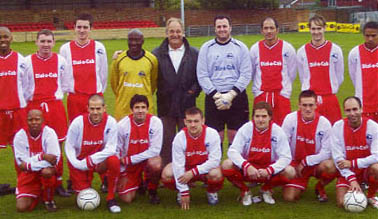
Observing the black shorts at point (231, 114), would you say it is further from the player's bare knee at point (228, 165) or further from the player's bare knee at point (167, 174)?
the player's bare knee at point (167, 174)

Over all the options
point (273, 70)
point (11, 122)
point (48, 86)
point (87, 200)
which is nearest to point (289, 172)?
point (273, 70)

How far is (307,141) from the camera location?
5770mm

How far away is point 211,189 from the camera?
5.56 meters

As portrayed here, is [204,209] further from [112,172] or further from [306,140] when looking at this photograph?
[306,140]

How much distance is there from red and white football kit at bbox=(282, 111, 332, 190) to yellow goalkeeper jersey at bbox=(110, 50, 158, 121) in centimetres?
157

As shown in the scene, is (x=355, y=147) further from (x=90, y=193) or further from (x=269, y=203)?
(x=90, y=193)

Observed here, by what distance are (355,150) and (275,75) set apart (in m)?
1.30

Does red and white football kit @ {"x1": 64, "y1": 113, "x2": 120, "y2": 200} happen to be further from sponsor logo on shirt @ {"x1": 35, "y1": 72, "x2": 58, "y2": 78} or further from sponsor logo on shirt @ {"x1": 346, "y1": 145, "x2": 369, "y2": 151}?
sponsor logo on shirt @ {"x1": 346, "y1": 145, "x2": 369, "y2": 151}

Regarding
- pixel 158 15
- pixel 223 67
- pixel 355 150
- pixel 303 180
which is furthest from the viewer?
pixel 158 15

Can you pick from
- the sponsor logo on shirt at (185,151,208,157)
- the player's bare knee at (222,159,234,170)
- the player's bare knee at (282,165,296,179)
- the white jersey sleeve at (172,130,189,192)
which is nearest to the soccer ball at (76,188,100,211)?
the white jersey sleeve at (172,130,189,192)

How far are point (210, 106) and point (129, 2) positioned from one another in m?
39.0

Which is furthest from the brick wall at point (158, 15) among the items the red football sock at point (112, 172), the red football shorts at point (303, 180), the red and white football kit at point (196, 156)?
the red football shorts at point (303, 180)

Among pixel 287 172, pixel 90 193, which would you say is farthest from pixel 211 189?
pixel 90 193

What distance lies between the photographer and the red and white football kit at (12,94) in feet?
19.5
